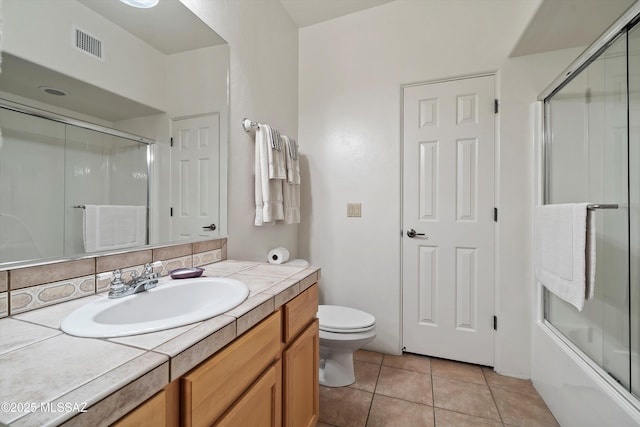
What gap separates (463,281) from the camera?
1.90 meters

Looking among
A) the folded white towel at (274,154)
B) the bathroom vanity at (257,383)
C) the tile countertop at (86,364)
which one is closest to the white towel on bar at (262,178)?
the folded white towel at (274,154)

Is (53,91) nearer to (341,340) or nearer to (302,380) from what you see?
(302,380)

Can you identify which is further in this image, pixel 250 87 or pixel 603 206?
pixel 250 87

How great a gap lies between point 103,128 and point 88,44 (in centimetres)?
25

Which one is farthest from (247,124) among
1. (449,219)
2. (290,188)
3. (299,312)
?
(449,219)

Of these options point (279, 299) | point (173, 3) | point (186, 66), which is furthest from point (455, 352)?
point (173, 3)

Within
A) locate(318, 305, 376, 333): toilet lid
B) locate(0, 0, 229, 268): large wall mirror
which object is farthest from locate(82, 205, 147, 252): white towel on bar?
locate(318, 305, 376, 333): toilet lid

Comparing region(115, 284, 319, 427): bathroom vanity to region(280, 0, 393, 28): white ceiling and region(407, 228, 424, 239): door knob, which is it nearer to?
region(407, 228, 424, 239): door knob

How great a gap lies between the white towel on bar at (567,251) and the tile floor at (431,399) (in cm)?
69

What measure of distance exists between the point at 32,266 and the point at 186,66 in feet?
3.14

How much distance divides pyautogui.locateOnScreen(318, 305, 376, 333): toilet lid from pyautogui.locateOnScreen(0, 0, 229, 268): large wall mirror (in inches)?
33.3

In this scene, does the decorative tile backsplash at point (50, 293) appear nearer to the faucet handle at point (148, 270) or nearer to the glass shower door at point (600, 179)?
the faucet handle at point (148, 270)

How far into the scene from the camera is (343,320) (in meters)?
1.67

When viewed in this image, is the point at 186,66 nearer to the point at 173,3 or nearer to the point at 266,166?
the point at 173,3
